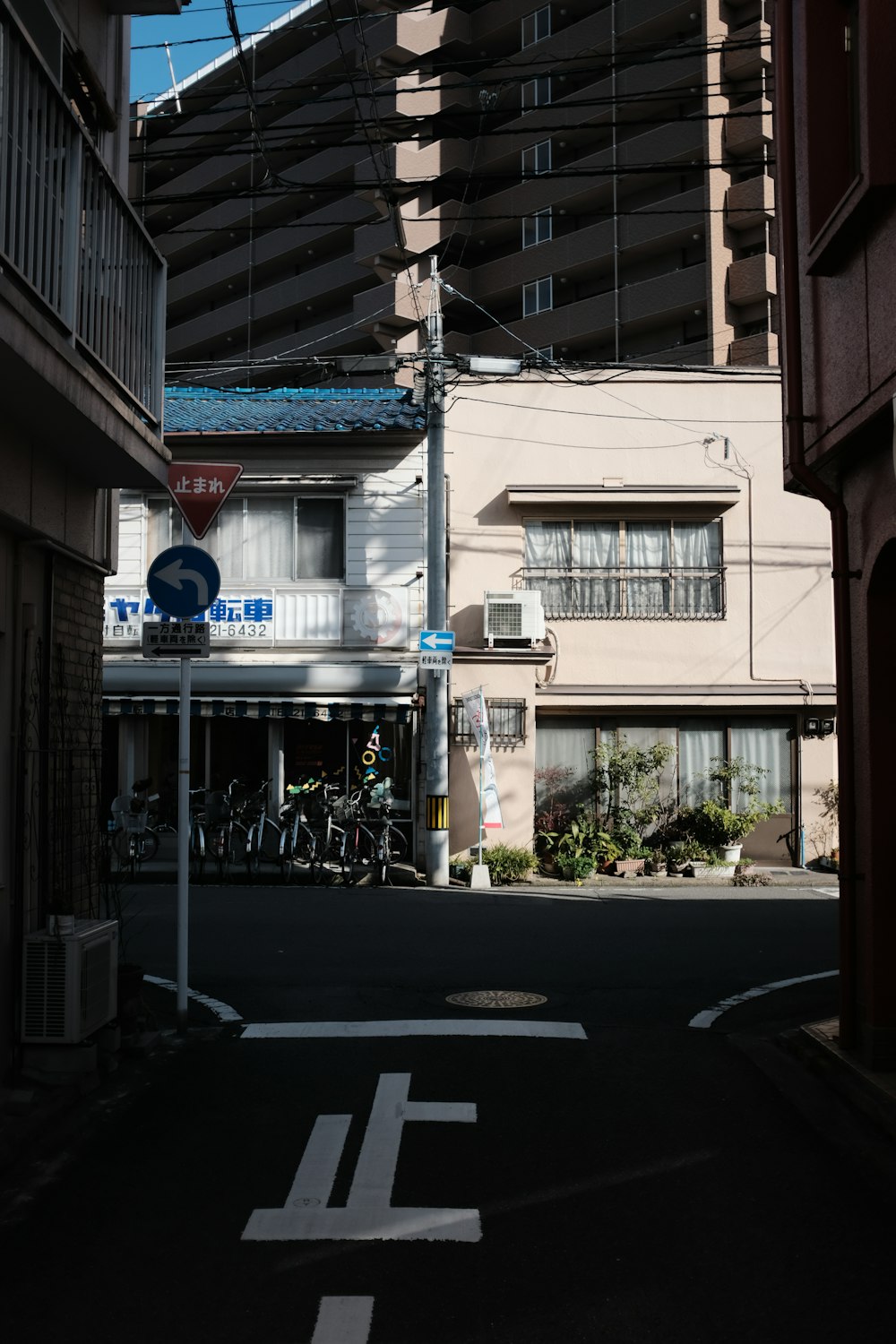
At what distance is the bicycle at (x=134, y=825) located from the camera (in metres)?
18.3

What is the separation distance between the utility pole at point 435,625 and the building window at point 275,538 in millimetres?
2493

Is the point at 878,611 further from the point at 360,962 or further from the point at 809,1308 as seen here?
the point at 360,962

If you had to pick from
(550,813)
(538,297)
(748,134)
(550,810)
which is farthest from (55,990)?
(538,297)

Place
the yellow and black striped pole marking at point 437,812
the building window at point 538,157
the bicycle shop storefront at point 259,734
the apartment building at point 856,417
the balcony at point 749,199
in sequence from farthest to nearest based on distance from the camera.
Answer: the building window at point 538,157
the balcony at point 749,199
the bicycle shop storefront at point 259,734
the yellow and black striped pole marking at point 437,812
the apartment building at point 856,417

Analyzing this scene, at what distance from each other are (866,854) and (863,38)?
14.6ft

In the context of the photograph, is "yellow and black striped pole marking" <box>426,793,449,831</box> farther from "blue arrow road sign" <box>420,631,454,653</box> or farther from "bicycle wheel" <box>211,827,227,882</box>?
"bicycle wheel" <box>211,827,227,882</box>

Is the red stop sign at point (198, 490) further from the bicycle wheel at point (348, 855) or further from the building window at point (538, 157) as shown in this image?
the building window at point (538, 157)

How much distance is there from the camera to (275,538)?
2033 centimetres

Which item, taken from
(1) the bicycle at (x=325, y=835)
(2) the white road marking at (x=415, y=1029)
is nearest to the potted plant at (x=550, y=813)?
(1) the bicycle at (x=325, y=835)

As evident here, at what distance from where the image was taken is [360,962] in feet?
36.1

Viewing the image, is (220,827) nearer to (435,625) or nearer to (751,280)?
(435,625)

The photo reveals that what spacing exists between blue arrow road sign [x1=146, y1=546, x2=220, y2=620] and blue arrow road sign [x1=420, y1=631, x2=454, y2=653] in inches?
370

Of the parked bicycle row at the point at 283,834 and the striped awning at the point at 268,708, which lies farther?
the striped awning at the point at 268,708

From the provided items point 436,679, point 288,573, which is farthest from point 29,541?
point 288,573
